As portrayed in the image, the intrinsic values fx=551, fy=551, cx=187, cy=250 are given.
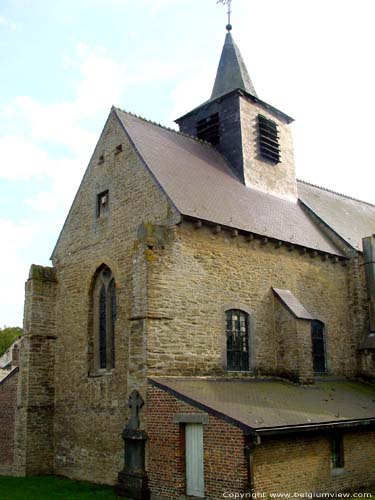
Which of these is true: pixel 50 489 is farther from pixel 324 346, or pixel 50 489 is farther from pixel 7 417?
pixel 324 346

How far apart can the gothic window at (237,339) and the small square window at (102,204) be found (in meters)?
5.48

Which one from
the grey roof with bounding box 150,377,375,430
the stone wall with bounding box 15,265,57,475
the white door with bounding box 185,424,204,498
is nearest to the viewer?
the grey roof with bounding box 150,377,375,430

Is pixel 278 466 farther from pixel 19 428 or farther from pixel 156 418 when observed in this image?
pixel 19 428

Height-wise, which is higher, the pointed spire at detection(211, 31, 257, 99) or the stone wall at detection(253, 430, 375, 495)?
the pointed spire at detection(211, 31, 257, 99)

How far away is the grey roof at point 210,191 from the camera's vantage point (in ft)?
54.2

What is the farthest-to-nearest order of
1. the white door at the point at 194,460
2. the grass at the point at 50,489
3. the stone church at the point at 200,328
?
1. the grass at the point at 50,489
2. the stone church at the point at 200,328
3. the white door at the point at 194,460

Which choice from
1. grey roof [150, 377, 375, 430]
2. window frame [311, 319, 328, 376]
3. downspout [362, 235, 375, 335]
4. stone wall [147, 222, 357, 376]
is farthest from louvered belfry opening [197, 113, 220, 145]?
grey roof [150, 377, 375, 430]

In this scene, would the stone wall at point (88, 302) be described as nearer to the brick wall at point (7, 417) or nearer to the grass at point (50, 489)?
the grass at point (50, 489)

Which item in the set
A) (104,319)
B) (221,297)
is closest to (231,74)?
(221,297)

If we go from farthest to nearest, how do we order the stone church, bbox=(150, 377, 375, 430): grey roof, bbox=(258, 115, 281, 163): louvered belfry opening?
bbox=(258, 115, 281, 163): louvered belfry opening
the stone church
bbox=(150, 377, 375, 430): grey roof

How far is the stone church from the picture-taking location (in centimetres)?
1264

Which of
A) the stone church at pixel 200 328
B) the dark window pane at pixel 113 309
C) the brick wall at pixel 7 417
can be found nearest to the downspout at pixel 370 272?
the stone church at pixel 200 328

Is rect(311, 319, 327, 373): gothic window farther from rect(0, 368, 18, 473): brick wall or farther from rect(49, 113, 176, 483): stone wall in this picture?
rect(0, 368, 18, 473): brick wall

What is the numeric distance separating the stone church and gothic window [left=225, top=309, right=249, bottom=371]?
6cm
